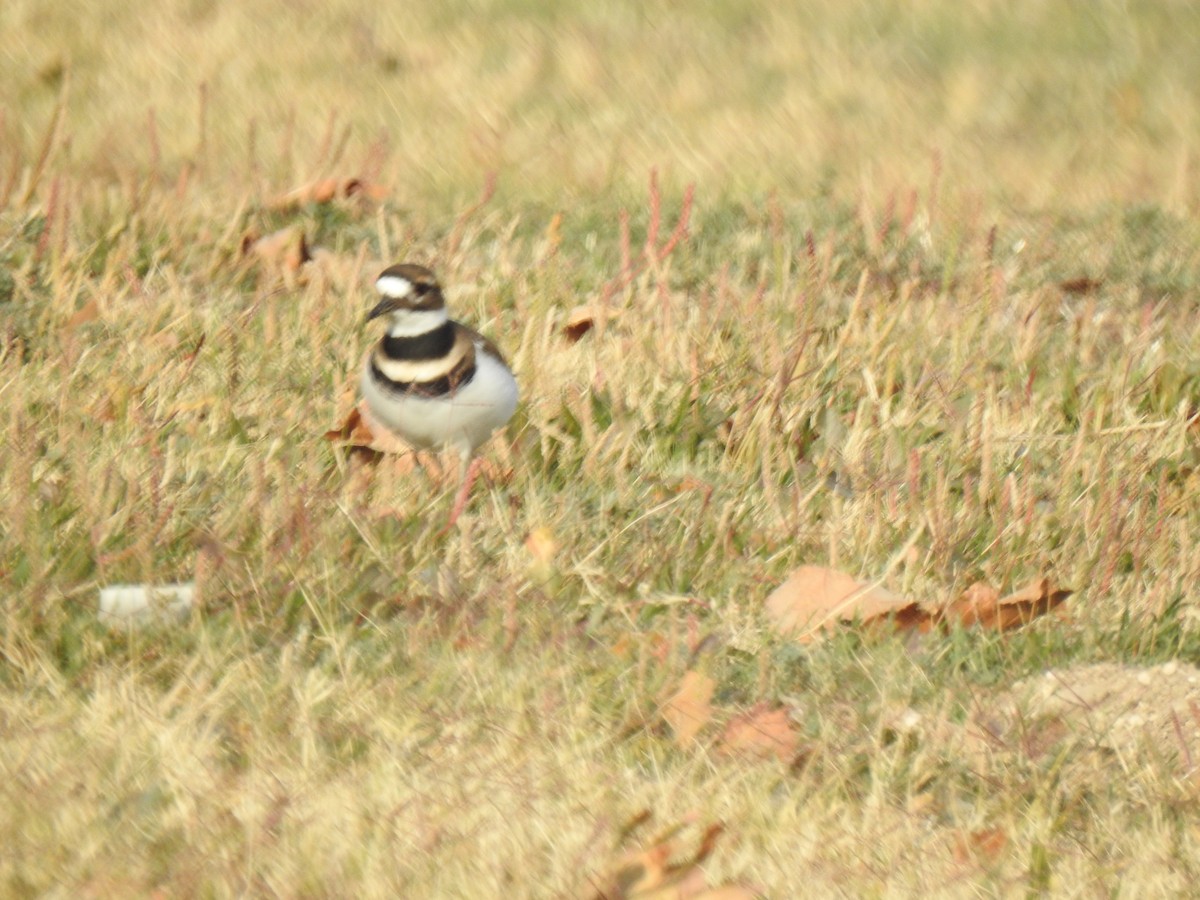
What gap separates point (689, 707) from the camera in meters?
3.28

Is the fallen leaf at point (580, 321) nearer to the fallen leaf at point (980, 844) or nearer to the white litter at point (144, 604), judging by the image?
the white litter at point (144, 604)

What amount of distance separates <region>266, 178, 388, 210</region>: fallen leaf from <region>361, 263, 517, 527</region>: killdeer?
1.64m

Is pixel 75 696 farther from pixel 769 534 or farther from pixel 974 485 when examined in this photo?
pixel 974 485

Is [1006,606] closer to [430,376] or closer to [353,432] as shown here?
[430,376]

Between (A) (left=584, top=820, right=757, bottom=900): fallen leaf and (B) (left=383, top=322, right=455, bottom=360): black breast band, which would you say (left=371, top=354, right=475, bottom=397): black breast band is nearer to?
(B) (left=383, top=322, right=455, bottom=360): black breast band

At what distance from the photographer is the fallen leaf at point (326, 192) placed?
6055mm

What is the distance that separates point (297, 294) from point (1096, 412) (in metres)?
2.50

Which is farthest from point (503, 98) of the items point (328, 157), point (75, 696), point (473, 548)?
point (75, 696)

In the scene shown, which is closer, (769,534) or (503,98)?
(769,534)

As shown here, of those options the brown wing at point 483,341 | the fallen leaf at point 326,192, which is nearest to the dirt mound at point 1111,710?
the brown wing at point 483,341

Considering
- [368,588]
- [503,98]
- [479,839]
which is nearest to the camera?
[479,839]

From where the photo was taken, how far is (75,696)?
10.1 ft

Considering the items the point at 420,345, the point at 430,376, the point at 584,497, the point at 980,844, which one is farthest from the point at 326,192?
the point at 980,844

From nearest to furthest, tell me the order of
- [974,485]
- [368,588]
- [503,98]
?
[368,588], [974,485], [503,98]
